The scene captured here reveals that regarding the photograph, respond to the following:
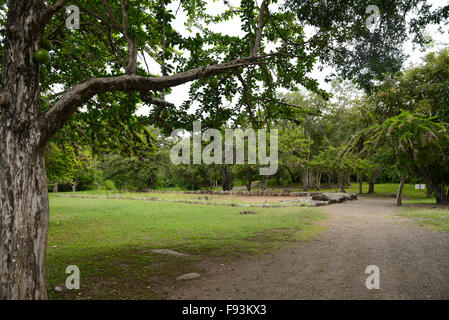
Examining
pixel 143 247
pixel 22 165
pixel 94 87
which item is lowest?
pixel 143 247

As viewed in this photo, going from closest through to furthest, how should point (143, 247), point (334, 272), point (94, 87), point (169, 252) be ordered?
1. point (94, 87)
2. point (334, 272)
3. point (169, 252)
4. point (143, 247)

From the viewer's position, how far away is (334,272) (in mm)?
4852

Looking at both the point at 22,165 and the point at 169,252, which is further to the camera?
the point at 169,252

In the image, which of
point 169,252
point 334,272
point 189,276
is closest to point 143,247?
point 169,252

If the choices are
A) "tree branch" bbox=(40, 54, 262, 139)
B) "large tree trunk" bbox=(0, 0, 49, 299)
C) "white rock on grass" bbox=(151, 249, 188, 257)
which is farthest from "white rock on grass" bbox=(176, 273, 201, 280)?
"tree branch" bbox=(40, 54, 262, 139)

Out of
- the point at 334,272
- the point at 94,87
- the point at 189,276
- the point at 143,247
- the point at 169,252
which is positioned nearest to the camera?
the point at 94,87

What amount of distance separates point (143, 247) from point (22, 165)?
4327mm

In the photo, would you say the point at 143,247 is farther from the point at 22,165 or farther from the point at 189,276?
the point at 22,165

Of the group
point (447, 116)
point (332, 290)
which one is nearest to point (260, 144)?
point (447, 116)

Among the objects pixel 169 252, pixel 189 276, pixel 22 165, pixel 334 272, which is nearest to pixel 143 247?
pixel 169 252

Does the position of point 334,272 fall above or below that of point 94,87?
below

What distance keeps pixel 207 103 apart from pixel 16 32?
3.46 m

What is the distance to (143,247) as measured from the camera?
6.77m
